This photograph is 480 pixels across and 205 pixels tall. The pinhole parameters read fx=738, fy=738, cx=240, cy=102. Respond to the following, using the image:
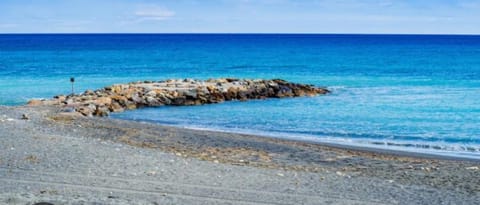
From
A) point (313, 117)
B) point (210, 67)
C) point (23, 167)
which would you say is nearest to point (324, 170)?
point (23, 167)

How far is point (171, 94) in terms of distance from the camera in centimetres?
3919

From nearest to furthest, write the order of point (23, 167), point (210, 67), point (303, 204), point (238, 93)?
point (303, 204) → point (23, 167) → point (238, 93) → point (210, 67)

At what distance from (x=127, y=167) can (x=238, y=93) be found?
27012mm

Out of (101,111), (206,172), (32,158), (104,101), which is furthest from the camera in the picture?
(104,101)

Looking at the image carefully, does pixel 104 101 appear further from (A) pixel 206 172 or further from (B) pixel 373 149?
(A) pixel 206 172

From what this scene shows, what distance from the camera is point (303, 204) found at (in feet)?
40.3

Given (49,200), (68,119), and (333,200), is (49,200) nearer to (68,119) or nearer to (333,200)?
(333,200)

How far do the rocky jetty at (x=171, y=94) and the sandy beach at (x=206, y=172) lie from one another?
1148cm

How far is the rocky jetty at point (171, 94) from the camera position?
3450 cm

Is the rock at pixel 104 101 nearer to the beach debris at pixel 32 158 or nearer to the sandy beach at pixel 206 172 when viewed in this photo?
the sandy beach at pixel 206 172

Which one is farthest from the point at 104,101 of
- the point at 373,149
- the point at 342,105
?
the point at 373,149

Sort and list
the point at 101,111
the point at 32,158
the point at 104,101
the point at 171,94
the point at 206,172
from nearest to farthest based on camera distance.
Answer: the point at 206,172 → the point at 32,158 → the point at 101,111 → the point at 104,101 → the point at 171,94

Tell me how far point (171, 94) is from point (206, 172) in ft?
79.0

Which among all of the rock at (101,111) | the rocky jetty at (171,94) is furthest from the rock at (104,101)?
the rock at (101,111)
